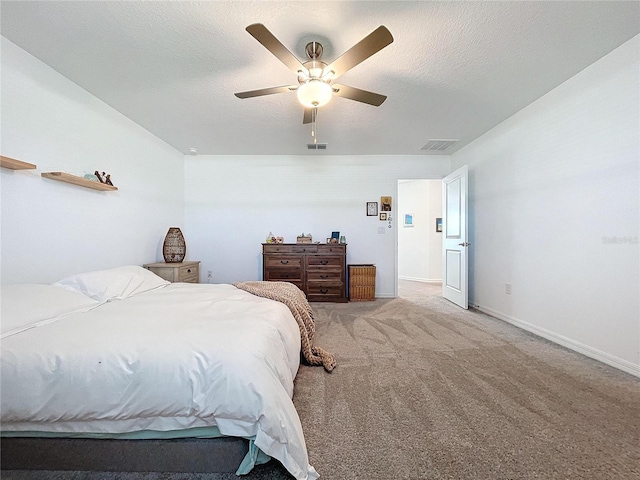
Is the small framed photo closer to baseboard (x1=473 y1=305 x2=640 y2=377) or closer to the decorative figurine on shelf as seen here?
baseboard (x1=473 y1=305 x2=640 y2=377)

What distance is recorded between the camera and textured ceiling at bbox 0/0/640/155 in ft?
5.94

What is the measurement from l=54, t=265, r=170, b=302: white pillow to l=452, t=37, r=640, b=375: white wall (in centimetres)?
395

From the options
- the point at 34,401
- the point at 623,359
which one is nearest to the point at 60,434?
the point at 34,401

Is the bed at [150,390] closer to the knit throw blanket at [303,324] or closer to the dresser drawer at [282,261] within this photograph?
the knit throw blanket at [303,324]

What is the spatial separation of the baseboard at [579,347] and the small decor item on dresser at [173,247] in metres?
4.35

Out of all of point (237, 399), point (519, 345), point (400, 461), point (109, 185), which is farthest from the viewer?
point (109, 185)

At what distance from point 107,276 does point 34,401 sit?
147cm

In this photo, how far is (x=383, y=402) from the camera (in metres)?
1.75

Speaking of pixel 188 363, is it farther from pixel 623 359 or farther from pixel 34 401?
pixel 623 359

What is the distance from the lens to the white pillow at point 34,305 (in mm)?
1454

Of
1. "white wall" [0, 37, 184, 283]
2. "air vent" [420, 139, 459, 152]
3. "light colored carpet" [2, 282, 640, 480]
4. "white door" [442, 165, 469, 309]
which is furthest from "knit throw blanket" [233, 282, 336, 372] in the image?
"air vent" [420, 139, 459, 152]

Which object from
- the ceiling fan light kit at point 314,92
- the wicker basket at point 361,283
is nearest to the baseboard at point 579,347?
the wicker basket at point 361,283

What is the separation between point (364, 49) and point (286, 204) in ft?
11.3

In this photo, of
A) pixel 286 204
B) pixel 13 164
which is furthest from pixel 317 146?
pixel 13 164
